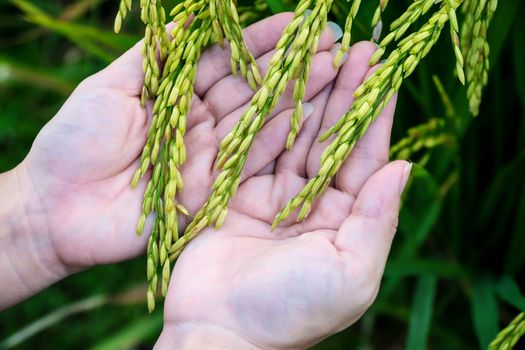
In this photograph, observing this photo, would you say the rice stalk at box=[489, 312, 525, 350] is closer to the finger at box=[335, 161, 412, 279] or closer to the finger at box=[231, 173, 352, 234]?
the finger at box=[335, 161, 412, 279]

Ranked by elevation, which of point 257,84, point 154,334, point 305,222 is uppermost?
point 257,84

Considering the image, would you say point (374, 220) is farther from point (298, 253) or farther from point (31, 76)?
point (31, 76)

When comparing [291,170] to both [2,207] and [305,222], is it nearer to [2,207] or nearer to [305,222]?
[305,222]

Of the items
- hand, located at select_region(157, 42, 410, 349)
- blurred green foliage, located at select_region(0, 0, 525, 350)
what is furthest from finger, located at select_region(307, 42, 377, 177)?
blurred green foliage, located at select_region(0, 0, 525, 350)

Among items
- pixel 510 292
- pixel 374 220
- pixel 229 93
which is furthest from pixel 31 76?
pixel 510 292

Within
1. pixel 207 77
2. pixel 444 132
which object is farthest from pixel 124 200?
pixel 444 132
